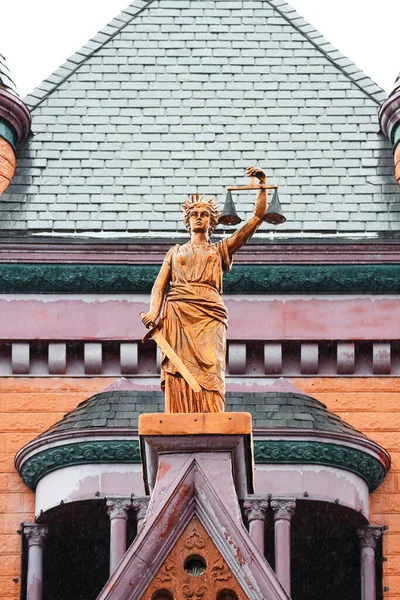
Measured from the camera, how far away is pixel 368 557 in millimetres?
30234

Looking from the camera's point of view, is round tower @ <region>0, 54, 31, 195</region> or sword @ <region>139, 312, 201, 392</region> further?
round tower @ <region>0, 54, 31, 195</region>

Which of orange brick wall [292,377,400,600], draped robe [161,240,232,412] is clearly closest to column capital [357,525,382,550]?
orange brick wall [292,377,400,600]

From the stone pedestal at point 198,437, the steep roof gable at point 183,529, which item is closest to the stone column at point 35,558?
the stone pedestal at point 198,437

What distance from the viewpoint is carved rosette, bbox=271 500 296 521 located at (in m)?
29.8

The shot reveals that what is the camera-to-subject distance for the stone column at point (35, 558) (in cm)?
2984

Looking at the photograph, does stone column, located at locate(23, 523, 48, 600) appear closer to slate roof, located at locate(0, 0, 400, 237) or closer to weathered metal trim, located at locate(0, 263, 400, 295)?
weathered metal trim, located at locate(0, 263, 400, 295)

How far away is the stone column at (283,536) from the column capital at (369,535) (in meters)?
1.19

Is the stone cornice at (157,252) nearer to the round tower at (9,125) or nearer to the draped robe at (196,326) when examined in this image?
the round tower at (9,125)

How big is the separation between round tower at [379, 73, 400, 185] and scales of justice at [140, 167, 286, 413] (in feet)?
31.1

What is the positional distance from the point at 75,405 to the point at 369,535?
4.30m

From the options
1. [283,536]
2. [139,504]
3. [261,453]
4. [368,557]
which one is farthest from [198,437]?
A: [368,557]

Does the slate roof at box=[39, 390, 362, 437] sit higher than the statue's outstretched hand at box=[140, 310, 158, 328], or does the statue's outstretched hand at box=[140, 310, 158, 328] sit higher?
the slate roof at box=[39, 390, 362, 437]

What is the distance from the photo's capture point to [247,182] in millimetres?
33469

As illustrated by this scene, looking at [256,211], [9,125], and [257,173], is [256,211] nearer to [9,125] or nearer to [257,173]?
[257,173]
